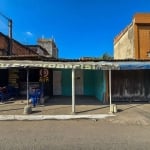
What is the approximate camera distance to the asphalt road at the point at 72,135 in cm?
731

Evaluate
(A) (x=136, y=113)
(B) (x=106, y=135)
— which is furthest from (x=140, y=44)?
(B) (x=106, y=135)

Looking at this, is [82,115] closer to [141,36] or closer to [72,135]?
[72,135]

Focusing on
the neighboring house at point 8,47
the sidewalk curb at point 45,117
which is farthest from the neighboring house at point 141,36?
the neighboring house at point 8,47

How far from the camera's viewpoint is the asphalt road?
731cm

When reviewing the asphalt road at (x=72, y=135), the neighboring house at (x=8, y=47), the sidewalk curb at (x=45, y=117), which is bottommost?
the asphalt road at (x=72, y=135)

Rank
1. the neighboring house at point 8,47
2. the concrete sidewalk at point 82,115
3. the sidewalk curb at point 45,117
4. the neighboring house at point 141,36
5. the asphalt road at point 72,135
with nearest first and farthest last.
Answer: the asphalt road at point 72,135, the concrete sidewalk at point 82,115, the sidewalk curb at point 45,117, the neighboring house at point 141,36, the neighboring house at point 8,47

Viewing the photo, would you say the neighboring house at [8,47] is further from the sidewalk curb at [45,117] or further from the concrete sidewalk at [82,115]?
the sidewalk curb at [45,117]

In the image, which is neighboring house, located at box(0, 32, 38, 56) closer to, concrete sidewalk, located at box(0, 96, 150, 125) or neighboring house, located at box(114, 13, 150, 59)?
neighboring house, located at box(114, 13, 150, 59)

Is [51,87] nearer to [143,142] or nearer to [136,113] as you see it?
[136,113]

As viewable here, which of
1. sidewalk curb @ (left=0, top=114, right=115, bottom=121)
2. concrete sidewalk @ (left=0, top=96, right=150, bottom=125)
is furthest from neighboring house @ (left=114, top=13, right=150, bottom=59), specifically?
sidewalk curb @ (left=0, top=114, right=115, bottom=121)

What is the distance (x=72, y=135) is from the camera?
28.5 feet

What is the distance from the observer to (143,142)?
7.86 meters

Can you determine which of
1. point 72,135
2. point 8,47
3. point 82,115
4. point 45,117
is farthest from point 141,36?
point 72,135

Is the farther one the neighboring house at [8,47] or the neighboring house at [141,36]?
the neighboring house at [8,47]
